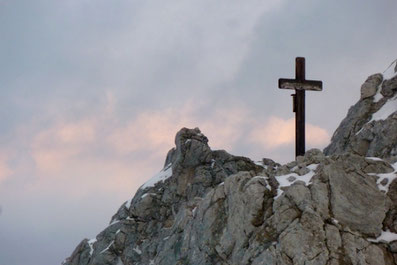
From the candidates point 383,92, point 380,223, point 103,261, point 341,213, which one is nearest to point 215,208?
point 341,213

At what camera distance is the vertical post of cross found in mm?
24656

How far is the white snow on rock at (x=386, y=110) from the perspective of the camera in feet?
108

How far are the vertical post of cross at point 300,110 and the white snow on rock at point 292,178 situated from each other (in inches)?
210

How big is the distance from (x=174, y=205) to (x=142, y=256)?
5.04 metres

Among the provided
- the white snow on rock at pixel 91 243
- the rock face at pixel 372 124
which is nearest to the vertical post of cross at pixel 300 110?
the rock face at pixel 372 124

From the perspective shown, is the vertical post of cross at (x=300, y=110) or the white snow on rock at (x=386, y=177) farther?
the vertical post of cross at (x=300, y=110)

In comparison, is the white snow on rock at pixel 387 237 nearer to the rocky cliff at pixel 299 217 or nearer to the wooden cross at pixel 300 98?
the rocky cliff at pixel 299 217

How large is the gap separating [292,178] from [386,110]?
1837 cm

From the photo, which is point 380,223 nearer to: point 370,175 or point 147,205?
point 370,175

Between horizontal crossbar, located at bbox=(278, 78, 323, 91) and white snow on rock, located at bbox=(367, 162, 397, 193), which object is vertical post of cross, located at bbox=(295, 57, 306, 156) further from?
white snow on rock, located at bbox=(367, 162, 397, 193)

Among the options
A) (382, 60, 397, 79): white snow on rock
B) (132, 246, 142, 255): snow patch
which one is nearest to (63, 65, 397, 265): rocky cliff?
(382, 60, 397, 79): white snow on rock

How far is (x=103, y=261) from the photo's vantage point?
36781mm

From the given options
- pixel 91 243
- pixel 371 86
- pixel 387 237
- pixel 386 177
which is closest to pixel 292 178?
pixel 386 177

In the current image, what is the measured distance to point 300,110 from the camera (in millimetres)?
24672
